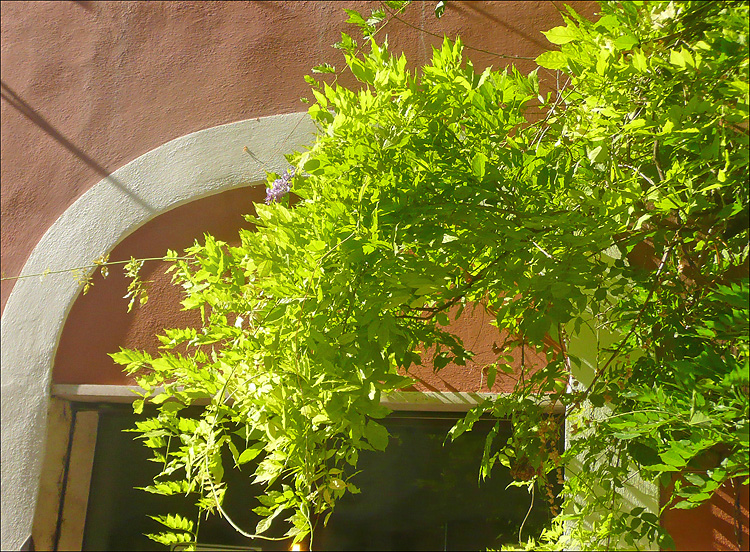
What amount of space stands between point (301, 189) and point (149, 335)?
1980mm

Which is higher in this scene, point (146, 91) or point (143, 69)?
point (143, 69)

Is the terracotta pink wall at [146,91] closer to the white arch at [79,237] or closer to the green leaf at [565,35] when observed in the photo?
the white arch at [79,237]

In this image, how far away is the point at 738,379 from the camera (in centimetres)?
116

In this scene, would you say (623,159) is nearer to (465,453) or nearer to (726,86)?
(726,86)

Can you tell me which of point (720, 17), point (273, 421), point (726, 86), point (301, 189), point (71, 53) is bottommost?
point (273, 421)

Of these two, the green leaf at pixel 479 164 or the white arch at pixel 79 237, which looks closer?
the green leaf at pixel 479 164

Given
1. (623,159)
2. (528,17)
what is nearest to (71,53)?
(528,17)

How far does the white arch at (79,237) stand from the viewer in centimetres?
311

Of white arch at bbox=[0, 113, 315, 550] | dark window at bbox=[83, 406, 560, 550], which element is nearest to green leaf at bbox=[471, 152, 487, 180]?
white arch at bbox=[0, 113, 315, 550]

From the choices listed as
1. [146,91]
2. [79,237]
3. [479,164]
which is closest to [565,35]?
[479,164]

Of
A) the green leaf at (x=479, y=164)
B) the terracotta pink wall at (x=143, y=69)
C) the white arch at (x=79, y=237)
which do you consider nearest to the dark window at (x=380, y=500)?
the white arch at (x=79, y=237)

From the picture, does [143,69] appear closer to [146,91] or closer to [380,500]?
[146,91]

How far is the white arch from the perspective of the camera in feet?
10.2

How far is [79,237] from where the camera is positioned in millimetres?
3281
